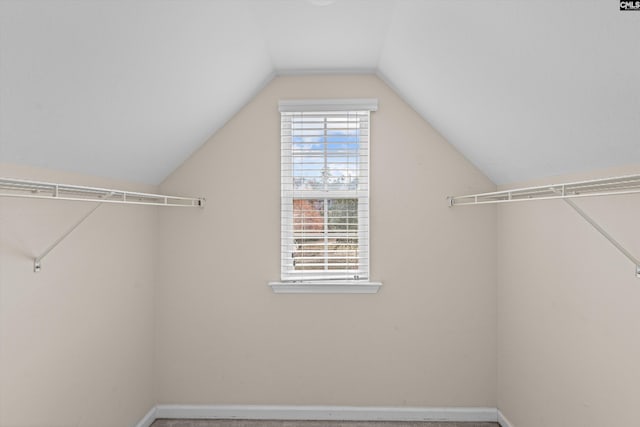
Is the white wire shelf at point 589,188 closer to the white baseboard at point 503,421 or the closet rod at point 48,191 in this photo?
the white baseboard at point 503,421

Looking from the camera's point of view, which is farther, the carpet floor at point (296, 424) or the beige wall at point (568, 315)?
the carpet floor at point (296, 424)

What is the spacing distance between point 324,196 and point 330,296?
27.5 inches

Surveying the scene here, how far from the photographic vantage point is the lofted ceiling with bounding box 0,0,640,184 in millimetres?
1211

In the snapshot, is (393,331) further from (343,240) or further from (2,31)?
(2,31)

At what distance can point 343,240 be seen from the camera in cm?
282

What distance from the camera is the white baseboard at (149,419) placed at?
259 centimetres

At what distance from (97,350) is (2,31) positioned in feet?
5.32

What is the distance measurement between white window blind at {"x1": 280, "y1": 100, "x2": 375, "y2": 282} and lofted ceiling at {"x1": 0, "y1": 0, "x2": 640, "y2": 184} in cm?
40

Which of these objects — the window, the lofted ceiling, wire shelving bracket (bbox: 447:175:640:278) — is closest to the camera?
the lofted ceiling

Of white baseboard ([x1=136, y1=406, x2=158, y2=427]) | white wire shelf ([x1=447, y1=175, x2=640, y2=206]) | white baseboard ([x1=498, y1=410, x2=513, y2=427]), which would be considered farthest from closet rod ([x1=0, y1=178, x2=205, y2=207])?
white baseboard ([x1=498, y1=410, x2=513, y2=427])

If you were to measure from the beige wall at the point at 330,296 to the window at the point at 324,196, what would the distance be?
83 millimetres

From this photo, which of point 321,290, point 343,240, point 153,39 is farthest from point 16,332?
point 343,240

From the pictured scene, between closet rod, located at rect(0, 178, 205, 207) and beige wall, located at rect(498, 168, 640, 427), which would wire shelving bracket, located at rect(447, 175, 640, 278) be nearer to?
beige wall, located at rect(498, 168, 640, 427)

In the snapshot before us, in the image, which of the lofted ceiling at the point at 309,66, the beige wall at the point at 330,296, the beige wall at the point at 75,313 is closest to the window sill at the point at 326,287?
the beige wall at the point at 330,296
